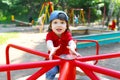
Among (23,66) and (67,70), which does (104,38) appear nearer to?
(67,70)

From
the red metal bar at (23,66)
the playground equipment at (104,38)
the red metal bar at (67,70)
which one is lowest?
the playground equipment at (104,38)

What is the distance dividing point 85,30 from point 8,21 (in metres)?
12.8

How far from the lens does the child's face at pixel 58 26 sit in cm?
287

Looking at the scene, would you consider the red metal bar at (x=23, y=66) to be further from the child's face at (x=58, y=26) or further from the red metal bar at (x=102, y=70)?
the child's face at (x=58, y=26)

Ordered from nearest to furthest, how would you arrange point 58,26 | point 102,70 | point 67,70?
point 102,70
point 67,70
point 58,26

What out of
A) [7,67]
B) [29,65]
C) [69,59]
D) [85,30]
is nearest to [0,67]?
[7,67]

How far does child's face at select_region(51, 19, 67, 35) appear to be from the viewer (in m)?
2.87

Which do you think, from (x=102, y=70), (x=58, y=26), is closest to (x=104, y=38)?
(x=58, y=26)

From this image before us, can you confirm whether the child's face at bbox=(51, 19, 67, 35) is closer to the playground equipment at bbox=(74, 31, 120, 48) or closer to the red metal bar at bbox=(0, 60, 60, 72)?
the red metal bar at bbox=(0, 60, 60, 72)

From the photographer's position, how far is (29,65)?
77.4 inches

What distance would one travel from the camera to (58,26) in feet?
9.56

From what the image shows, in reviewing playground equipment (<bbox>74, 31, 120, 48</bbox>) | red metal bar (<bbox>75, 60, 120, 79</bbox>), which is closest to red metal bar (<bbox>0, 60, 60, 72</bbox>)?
red metal bar (<bbox>75, 60, 120, 79</bbox>)

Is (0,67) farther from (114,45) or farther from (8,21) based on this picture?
(8,21)

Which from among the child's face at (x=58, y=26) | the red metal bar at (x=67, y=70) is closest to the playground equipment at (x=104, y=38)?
the child's face at (x=58, y=26)
